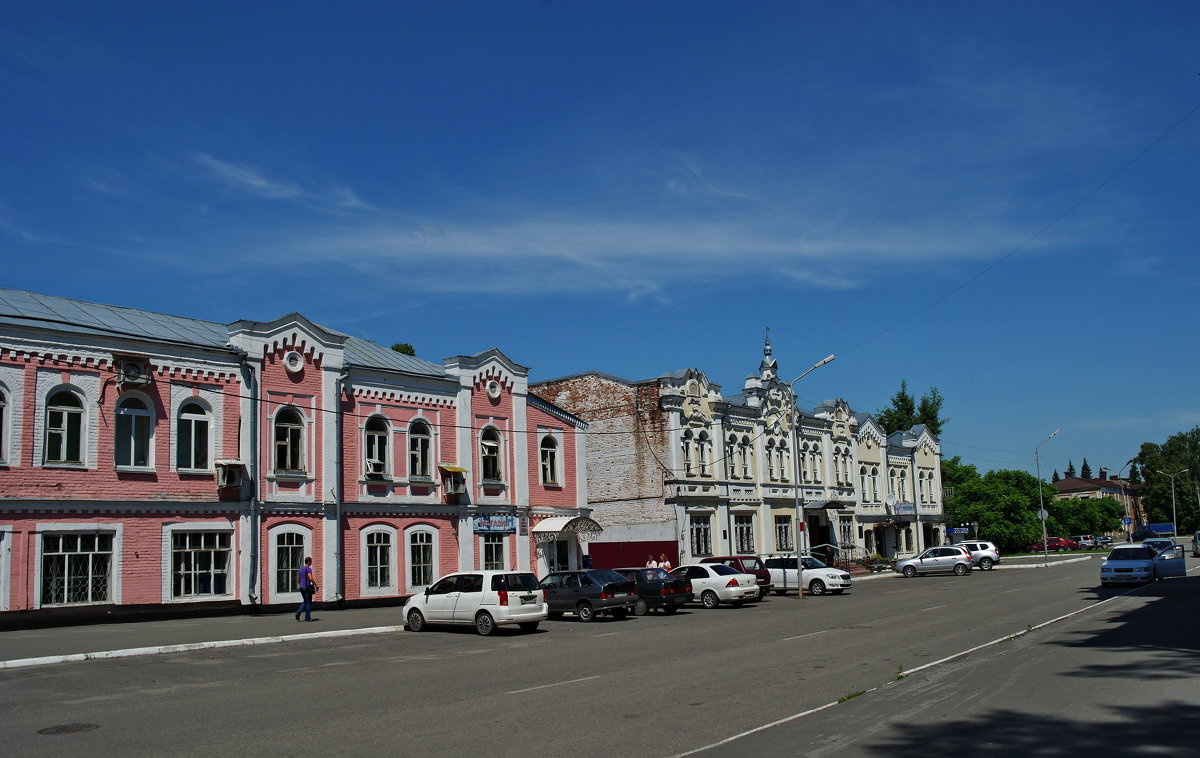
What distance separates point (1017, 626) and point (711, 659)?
26.3 feet

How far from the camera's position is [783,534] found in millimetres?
54281

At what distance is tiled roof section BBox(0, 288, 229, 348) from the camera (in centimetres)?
2620

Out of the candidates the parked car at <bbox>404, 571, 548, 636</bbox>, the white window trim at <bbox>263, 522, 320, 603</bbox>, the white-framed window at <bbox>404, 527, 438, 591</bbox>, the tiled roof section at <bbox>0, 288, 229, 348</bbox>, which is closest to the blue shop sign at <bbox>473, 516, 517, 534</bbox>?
the white-framed window at <bbox>404, 527, 438, 591</bbox>

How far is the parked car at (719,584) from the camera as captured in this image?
3228 centimetres

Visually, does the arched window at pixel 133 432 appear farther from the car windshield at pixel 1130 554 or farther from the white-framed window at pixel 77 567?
the car windshield at pixel 1130 554

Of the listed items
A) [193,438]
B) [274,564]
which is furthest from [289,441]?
[274,564]

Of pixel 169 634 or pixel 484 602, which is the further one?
pixel 484 602

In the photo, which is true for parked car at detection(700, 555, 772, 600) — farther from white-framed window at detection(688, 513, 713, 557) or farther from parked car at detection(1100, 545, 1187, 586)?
parked car at detection(1100, 545, 1187, 586)

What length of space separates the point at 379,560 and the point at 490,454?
628 centimetres

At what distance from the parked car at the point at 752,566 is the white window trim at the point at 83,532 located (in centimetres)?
1856

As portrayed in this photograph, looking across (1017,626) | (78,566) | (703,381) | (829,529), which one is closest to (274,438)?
(78,566)

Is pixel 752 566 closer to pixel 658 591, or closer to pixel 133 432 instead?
pixel 658 591

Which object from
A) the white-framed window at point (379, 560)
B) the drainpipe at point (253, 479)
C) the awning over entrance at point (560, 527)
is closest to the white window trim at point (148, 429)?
the drainpipe at point (253, 479)

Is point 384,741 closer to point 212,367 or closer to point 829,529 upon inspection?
point 212,367
